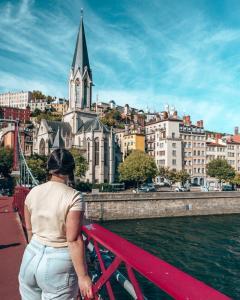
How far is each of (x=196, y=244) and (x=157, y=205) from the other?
1495 centimetres

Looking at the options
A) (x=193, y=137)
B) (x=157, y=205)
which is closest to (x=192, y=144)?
(x=193, y=137)

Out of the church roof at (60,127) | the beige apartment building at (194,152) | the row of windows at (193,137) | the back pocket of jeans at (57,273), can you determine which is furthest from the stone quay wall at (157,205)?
the church roof at (60,127)

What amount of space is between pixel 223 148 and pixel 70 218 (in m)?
85.1

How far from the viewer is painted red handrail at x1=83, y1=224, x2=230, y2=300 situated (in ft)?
5.98

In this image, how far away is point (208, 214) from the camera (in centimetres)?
4353

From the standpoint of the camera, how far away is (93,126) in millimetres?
68250

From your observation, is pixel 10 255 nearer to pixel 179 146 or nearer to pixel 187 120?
pixel 179 146

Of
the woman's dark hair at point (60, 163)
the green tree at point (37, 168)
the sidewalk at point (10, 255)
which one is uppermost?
the woman's dark hair at point (60, 163)

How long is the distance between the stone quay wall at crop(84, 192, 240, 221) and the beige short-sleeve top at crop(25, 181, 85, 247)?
34009mm

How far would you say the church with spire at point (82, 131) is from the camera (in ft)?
217

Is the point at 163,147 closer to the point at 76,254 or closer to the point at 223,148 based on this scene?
the point at 223,148

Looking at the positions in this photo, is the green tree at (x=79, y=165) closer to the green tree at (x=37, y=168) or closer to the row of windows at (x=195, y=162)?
the green tree at (x=37, y=168)

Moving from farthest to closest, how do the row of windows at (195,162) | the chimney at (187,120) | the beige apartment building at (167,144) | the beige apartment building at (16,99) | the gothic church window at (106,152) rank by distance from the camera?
the beige apartment building at (16,99), the chimney at (187,120), the row of windows at (195,162), the beige apartment building at (167,144), the gothic church window at (106,152)

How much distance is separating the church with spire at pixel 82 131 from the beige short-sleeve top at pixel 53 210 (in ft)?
197
